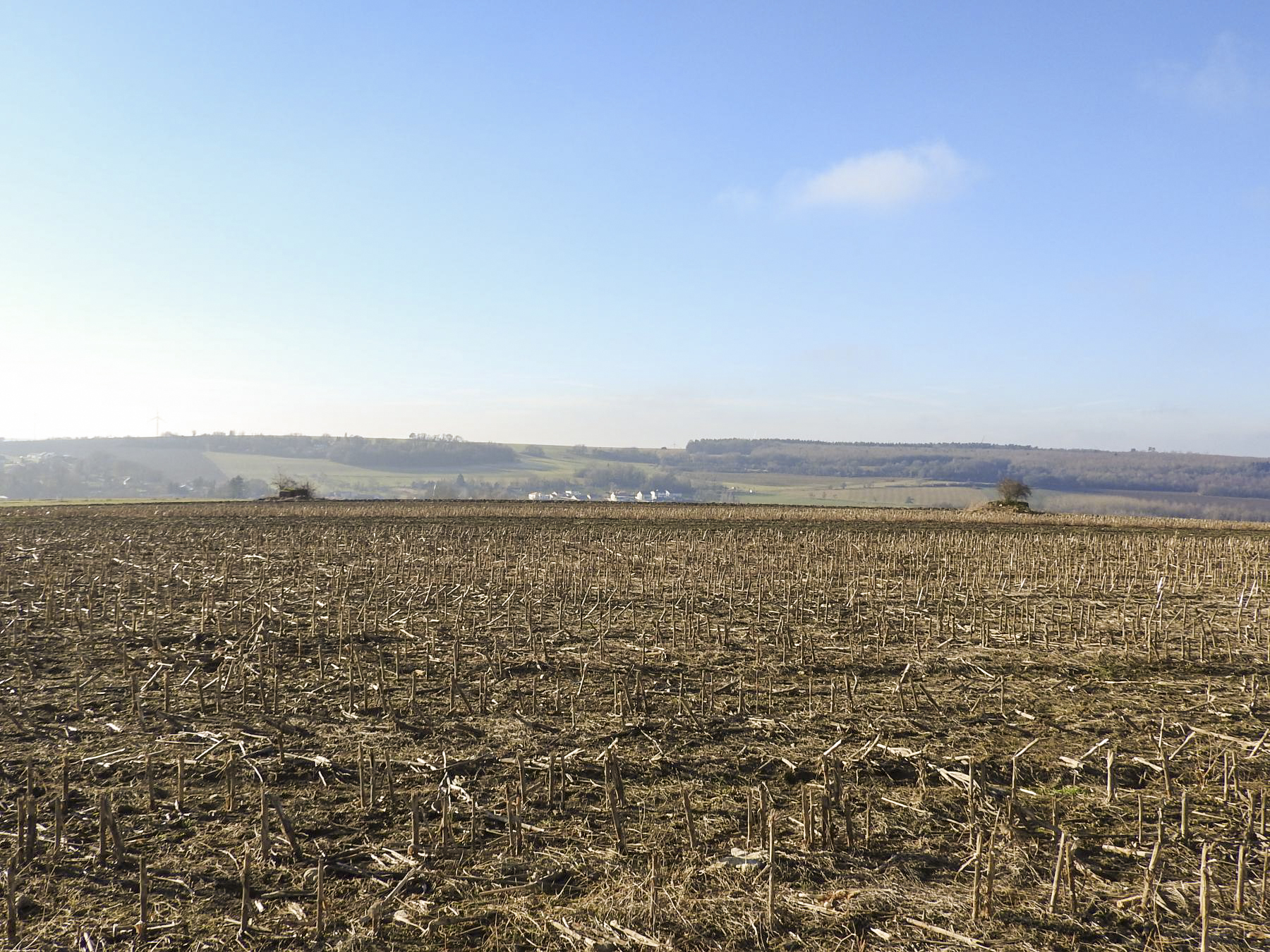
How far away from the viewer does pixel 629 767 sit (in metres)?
7.08

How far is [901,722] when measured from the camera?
836cm

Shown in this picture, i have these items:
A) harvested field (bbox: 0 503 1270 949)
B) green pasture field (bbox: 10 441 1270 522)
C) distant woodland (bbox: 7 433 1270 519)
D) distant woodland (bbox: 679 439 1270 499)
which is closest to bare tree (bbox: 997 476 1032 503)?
harvested field (bbox: 0 503 1270 949)

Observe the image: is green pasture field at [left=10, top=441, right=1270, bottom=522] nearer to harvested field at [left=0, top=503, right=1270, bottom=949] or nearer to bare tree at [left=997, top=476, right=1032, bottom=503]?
bare tree at [left=997, top=476, right=1032, bottom=503]

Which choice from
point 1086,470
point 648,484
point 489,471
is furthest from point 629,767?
point 1086,470

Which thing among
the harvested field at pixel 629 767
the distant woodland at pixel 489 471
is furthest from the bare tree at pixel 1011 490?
the distant woodland at pixel 489 471

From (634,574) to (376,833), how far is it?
13.5 m

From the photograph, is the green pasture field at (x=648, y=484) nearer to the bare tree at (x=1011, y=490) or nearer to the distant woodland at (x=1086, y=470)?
the distant woodland at (x=1086, y=470)

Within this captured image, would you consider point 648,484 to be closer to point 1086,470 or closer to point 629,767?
point 1086,470

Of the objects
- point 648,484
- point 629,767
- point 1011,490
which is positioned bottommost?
point 648,484

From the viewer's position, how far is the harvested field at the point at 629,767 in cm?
473

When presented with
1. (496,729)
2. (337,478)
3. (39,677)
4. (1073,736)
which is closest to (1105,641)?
(1073,736)

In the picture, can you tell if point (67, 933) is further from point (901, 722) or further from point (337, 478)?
point (337, 478)

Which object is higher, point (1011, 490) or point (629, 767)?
point (1011, 490)

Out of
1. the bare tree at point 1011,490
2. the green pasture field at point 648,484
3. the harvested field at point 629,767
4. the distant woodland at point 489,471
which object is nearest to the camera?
the harvested field at point 629,767
